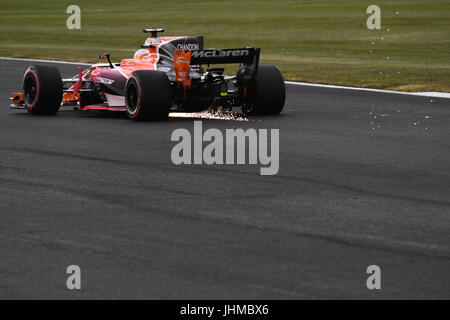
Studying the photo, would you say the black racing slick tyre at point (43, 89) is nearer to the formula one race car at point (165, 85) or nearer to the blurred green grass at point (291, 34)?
the formula one race car at point (165, 85)

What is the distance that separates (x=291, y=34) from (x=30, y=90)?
27338mm

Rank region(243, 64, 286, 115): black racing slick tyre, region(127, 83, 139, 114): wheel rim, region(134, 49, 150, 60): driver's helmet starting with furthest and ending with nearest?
region(134, 49, 150, 60): driver's helmet, region(243, 64, 286, 115): black racing slick tyre, region(127, 83, 139, 114): wheel rim

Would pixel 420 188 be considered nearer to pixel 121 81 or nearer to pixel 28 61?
pixel 121 81

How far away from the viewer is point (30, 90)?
51.8 ft

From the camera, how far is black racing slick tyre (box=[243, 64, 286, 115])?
14945 millimetres

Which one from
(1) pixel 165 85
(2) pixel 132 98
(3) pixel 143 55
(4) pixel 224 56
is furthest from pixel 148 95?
(3) pixel 143 55

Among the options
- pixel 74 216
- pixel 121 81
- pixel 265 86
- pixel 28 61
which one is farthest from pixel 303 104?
pixel 28 61

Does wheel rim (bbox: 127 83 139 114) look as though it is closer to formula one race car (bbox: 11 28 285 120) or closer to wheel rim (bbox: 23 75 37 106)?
formula one race car (bbox: 11 28 285 120)

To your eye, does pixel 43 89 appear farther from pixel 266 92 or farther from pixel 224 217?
pixel 224 217

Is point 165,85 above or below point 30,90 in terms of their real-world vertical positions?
below

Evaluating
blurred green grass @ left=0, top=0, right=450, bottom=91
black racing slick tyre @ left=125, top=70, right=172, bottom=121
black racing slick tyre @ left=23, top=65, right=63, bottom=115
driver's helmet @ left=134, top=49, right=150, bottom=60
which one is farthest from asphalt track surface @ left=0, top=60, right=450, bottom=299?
blurred green grass @ left=0, top=0, right=450, bottom=91

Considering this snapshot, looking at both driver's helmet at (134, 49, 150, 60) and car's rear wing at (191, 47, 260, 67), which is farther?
driver's helmet at (134, 49, 150, 60)

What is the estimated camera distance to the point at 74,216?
7.80 m

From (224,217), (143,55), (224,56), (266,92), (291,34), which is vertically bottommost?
(224,217)
